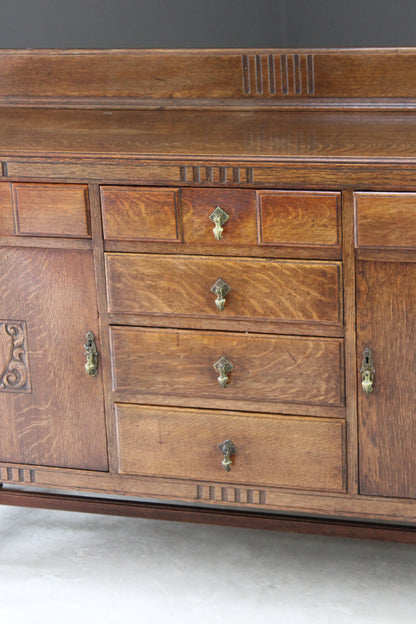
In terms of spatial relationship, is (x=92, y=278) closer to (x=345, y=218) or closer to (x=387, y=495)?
(x=345, y=218)

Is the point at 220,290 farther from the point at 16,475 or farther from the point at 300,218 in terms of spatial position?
the point at 16,475

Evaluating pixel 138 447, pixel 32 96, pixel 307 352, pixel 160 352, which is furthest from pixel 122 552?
pixel 32 96

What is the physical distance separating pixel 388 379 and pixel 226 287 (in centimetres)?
39

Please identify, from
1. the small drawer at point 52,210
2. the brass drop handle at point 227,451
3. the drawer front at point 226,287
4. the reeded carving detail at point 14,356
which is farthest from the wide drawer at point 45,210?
the brass drop handle at point 227,451

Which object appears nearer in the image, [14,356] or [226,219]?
[226,219]

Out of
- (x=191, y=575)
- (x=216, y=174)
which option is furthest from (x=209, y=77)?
(x=191, y=575)

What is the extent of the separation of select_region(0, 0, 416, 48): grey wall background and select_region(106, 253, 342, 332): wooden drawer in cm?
63

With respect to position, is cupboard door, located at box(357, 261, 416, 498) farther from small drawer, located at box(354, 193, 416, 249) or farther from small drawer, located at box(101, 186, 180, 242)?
small drawer, located at box(101, 186, 180, 242)

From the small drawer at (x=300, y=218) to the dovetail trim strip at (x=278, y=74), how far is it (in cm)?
50

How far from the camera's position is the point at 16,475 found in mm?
2471

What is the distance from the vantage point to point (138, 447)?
2342mm

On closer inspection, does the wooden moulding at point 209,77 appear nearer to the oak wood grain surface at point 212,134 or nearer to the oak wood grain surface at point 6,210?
the oak wood grain surface at point 212,134

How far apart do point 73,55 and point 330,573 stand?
1.43m

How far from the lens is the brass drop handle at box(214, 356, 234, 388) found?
7.31 feet
